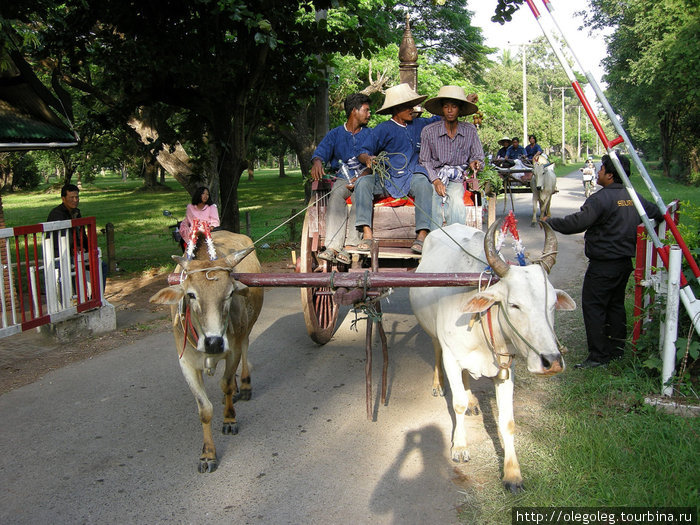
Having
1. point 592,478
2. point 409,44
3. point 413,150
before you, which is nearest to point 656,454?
point 592,478

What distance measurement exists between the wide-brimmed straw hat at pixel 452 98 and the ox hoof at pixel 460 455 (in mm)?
3758

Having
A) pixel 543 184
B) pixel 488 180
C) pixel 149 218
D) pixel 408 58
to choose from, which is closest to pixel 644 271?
pixel 488 180

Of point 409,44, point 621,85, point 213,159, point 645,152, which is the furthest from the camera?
point 645,152

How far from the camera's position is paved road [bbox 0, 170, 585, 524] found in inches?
147

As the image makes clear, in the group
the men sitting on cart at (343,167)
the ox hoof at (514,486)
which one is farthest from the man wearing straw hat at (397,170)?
the ox hoof at (514,486)

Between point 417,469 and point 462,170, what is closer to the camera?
point 417,469

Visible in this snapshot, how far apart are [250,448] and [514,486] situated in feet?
6.51

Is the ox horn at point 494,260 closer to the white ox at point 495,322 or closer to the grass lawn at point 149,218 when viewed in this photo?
the white ox at point 495,322

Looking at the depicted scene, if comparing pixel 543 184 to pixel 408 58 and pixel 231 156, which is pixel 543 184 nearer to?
pixel 408 58

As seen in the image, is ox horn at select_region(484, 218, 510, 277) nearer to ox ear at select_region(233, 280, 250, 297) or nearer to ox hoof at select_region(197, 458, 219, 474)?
ox ear at select_region(233, 280, 250, 297)

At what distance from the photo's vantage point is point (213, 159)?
33.2 feet

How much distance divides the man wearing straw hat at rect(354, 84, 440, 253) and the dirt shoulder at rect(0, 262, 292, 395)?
11.8 ft

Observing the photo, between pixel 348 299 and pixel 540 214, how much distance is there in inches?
521

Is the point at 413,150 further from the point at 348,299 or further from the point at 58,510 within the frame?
the point at 58,510
